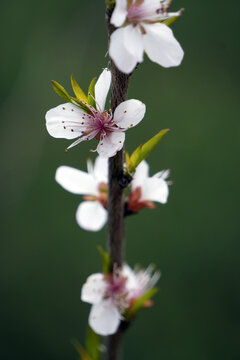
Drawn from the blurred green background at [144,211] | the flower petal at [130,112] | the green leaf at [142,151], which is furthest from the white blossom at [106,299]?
the blurred green background at [144,211]

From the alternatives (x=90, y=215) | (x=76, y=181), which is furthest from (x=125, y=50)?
(x=90, y=215)

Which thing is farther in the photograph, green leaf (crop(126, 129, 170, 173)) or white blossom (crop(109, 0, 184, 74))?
green leaf (crop(126, 129, 170, 173))

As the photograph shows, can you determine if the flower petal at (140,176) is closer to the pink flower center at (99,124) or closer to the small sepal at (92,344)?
the pink flower center at (99,124)

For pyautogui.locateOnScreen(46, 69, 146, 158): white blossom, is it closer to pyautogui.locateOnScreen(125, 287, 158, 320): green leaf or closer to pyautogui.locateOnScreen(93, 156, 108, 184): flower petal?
pyautogui.locateOnScreen(93, 156, 108, 184): flower petal

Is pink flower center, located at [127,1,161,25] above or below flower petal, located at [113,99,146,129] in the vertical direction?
above

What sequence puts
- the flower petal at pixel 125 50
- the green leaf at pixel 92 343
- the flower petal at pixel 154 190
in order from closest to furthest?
the flower petal at pixel 125 50 → the flower petal at pixel 154 190 → the green leaf at pixel 92 343

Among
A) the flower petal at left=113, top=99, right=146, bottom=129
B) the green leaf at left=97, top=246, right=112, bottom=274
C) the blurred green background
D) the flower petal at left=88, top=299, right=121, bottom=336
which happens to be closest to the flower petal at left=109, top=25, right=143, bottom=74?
the flower petal at left=113, top=99, right=146, bottom=129
